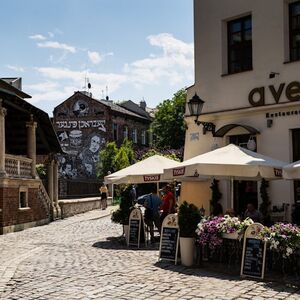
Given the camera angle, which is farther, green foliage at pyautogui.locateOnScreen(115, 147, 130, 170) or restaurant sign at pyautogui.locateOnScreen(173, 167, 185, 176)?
green foliage at pyautogui.locateOnScreen(115, 147, 130, 170)

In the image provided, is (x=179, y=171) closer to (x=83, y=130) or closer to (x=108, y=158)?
(x=108, y=158)

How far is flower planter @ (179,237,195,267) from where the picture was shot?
1099 cm

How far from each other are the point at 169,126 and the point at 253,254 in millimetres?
49059

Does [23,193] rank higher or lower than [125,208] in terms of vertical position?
higher

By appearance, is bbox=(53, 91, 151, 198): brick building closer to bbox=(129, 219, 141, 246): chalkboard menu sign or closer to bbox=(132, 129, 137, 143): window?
bbox=(132, 129, 137, 143): window

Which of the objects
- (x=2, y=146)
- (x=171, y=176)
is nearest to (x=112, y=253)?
(x=171, y=176)

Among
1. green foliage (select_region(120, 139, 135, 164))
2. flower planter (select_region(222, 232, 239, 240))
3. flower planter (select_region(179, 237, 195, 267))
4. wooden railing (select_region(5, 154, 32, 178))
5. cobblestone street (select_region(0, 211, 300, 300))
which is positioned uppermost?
green foliage (select_region(120, 139, 135, 164))

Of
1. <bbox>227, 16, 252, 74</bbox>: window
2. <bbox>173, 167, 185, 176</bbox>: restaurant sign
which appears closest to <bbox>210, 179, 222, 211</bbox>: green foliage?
<bbox>227, 16, 252, 74</bbox>: window

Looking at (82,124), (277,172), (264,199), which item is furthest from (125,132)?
(277,172)

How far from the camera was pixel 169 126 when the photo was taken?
58.5 metres

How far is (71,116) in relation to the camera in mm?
53875

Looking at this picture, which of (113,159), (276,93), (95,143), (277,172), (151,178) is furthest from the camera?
(95,143)

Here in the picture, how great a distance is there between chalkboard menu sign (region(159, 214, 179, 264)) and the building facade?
12.5 ft

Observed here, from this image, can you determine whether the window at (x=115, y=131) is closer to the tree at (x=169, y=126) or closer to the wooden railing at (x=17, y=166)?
the tree at (x=169, y=126)
